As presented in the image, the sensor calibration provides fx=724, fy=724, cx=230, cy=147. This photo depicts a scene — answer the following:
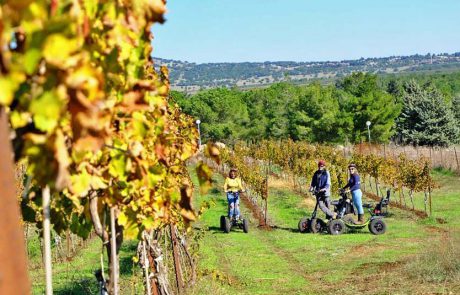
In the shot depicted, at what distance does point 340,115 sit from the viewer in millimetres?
43562

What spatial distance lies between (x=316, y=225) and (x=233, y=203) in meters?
1.98

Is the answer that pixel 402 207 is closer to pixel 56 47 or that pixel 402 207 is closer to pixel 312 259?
pixel 312 259

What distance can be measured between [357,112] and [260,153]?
1489cm

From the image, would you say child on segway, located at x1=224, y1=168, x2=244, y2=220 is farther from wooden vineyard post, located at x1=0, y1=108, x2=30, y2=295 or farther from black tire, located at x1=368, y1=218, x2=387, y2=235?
wooden vineyard post, located at x1=0, y1=108, x2=30, y2=295

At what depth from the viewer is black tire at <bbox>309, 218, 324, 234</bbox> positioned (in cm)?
1521

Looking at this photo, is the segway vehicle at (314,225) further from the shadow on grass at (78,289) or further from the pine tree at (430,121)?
the pine tree at (430,121)

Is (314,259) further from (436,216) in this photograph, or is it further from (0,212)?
(0,212)

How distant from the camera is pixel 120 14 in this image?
7.74 ft

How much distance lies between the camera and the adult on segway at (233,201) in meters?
15.9

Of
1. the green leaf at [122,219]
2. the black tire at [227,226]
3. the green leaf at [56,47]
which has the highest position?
the green leaf at [56,47]

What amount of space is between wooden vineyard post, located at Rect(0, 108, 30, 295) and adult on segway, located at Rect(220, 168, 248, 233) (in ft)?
47.1

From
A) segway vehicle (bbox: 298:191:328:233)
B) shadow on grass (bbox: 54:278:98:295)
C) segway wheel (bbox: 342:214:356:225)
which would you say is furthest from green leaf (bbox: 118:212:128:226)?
segway wheel (bbox: 342:214:356:225)

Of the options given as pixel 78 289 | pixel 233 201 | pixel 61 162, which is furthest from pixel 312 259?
pixel 61 162

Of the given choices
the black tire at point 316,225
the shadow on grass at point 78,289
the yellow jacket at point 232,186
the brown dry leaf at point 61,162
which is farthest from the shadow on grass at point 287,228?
the brown dry leaf at point 61,162
